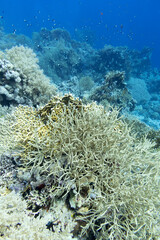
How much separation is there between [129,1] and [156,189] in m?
165

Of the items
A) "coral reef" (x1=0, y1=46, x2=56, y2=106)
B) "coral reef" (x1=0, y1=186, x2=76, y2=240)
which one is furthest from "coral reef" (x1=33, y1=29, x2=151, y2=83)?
"coral reef" (x1=0, y1=186, x2=76, y2=240)

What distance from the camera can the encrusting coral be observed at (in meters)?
1.93

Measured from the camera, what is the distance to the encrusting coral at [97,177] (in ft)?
6.34

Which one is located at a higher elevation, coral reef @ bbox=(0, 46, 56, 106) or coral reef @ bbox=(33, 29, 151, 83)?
coral reef @ bbox=(33, 29, 151, 83)

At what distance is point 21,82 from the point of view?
5668mm

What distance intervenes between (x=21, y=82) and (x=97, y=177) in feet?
16.1

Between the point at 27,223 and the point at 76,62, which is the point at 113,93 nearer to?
the point at 27,223

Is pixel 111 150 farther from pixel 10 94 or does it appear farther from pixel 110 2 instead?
pixel 110 2

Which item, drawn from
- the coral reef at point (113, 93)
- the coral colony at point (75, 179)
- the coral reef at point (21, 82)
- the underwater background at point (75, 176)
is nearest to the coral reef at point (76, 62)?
the coral reef at point (113, 93)

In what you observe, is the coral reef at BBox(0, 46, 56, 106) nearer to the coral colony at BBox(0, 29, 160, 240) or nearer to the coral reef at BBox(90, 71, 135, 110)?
the coral colony at BBox(0, 29, 160, 240)

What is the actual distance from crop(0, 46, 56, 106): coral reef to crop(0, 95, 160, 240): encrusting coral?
299 cm

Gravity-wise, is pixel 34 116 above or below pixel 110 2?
below

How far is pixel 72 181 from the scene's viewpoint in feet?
6.90

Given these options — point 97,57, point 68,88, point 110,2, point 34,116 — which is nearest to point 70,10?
point 110,2
